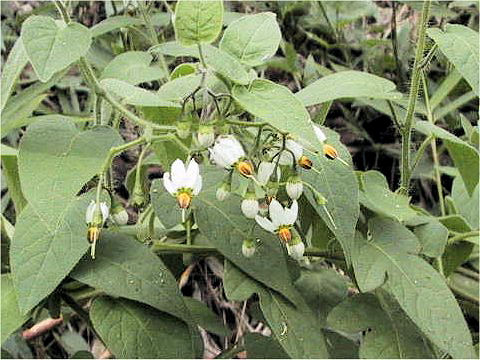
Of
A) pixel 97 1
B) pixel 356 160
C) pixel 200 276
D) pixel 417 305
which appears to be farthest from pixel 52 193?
pixel 97 1

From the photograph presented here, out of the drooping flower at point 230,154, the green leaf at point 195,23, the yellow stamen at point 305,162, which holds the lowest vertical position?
the yellow stamen at point 305,162

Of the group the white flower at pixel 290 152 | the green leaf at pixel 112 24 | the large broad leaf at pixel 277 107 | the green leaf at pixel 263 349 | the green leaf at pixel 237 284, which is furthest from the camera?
the green leaf at pixel 112 24

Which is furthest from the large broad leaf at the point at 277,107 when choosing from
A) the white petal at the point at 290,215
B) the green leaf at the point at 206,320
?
the green leaf at the point at 206,320

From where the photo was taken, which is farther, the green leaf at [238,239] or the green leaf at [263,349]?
the green leaf at [263,349]

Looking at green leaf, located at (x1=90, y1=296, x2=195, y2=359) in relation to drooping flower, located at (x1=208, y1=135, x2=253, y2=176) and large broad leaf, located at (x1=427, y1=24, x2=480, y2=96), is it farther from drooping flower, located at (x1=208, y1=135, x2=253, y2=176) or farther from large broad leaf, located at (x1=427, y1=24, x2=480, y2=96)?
large broad leaf, located at (x1=427, y1=24, x2=480, y2=96)

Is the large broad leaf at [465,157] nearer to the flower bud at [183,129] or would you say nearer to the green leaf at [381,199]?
the green leaf at [381,199]

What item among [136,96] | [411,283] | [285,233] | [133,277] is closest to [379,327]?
[411,283]

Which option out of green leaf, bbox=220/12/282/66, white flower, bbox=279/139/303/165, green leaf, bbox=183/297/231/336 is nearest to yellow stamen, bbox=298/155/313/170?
white flower, bbox=279/139/303/165

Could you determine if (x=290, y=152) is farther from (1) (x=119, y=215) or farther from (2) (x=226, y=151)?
(1) (x=119, y=215)
